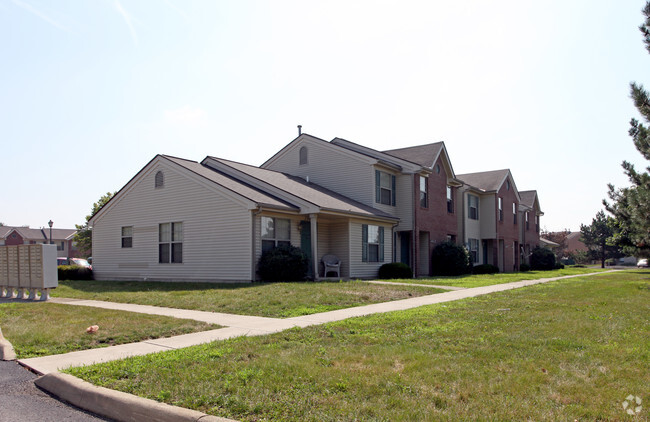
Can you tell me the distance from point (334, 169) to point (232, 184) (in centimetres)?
690

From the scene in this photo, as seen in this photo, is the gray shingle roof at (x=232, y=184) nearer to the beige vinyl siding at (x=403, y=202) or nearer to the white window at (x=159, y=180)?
the white window at (x=159, y=180)


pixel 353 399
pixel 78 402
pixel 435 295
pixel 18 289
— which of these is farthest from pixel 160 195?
pixel 353 399

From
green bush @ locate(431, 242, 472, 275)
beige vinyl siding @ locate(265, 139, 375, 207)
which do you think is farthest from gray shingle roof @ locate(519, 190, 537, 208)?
beige vinyl siding @ locate(265, 139, 375, 207)

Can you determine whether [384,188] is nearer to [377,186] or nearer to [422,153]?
[377,186]

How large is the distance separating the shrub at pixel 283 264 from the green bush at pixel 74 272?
1080 centimetres

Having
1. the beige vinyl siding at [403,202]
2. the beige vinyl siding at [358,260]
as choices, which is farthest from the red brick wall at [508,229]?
the beige vinyl siding at [358,260]

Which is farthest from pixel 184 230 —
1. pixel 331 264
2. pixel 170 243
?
pixel 331 264

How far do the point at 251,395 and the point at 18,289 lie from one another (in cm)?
1405

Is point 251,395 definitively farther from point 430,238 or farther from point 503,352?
point 430,238

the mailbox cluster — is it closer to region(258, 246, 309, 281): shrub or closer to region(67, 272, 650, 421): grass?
region(258, 246, 309, 281): shrub

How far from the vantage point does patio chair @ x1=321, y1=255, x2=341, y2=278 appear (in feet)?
70.3

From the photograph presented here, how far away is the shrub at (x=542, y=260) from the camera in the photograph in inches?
1679

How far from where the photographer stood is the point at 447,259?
28.1 m

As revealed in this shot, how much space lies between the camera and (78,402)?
5484 millimetres
